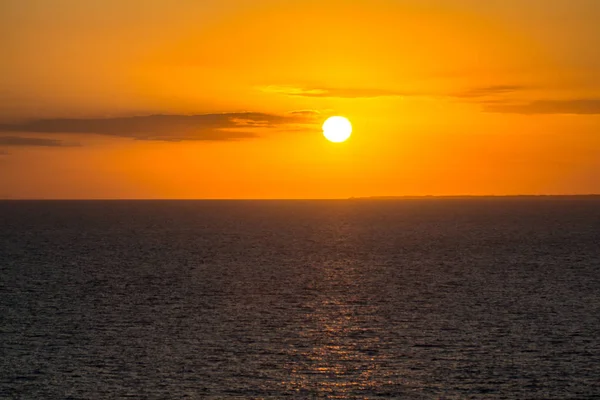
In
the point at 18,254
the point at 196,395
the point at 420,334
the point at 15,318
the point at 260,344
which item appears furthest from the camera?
the point at 18,254

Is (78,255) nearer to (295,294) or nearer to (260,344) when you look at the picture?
(295,294)

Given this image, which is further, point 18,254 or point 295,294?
point 18,254

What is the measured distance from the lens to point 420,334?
64.1m

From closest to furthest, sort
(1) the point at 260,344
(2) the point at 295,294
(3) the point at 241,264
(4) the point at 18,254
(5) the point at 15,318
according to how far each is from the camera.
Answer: (1) the point at 260,344 → (5) the point at 15,318 → (2) the point at 295,294 → (3) the point at 241,264 → (4) the point at 18,254

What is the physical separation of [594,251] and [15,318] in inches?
4650

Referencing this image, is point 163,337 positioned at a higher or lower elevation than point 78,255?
lower

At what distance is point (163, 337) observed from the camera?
2479 inches

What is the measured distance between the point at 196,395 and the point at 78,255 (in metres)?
109

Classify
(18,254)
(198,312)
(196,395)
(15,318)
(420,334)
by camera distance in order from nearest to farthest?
(196,395) → (420,334) → (15,318) → (198,312) → (18,254)

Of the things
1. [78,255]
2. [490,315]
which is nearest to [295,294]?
[490,315]

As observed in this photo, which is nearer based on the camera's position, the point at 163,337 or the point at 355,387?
the point at 355,387

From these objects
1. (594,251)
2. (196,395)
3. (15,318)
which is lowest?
(196,395)

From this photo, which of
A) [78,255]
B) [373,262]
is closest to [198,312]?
[373,262]

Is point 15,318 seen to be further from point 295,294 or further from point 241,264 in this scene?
point 241,264
